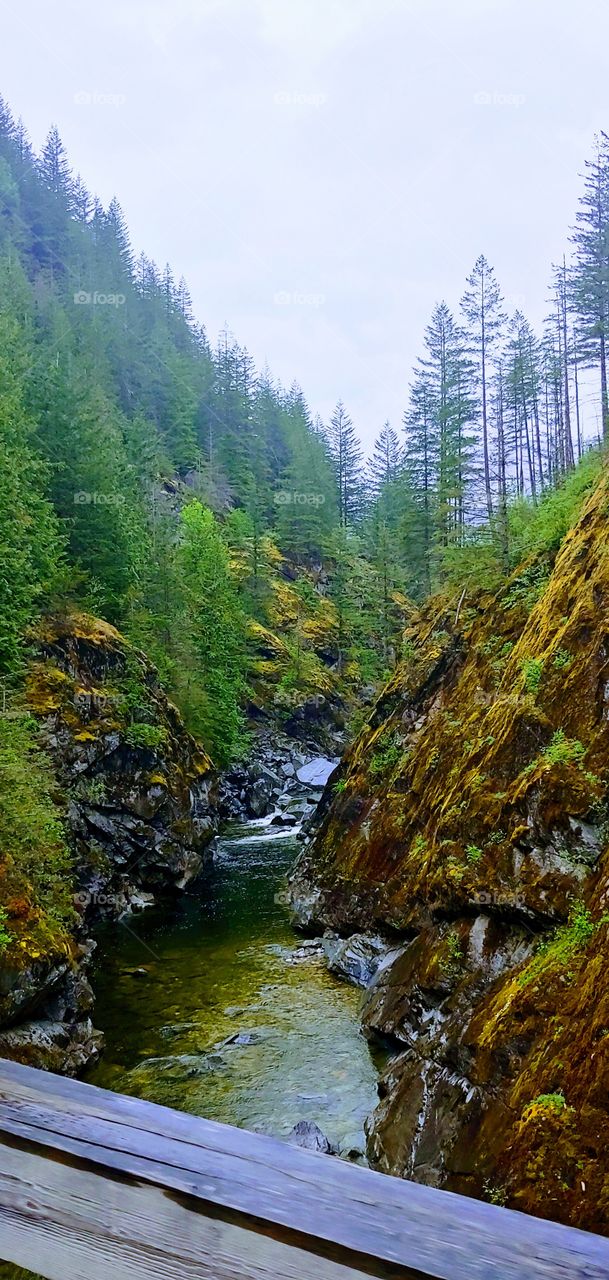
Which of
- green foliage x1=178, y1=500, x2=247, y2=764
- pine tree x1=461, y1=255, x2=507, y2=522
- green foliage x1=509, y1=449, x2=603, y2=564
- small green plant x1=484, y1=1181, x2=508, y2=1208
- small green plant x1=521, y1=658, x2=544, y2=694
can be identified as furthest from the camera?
green foliage x1=178, y1=500, x2=247, y2=764

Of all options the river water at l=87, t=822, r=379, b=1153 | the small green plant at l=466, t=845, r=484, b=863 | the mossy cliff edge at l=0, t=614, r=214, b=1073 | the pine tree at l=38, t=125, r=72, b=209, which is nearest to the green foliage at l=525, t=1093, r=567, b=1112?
the small green plant at l=466, t=845, r=484, b=863

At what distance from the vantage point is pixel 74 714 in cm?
2033

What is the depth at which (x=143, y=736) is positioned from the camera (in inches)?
882

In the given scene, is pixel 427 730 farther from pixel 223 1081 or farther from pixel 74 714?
pixel 74 714

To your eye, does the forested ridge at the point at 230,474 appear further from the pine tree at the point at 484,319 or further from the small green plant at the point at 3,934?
the small green plant at the point at 3,934

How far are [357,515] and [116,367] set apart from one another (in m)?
28.3

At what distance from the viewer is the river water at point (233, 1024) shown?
988cm

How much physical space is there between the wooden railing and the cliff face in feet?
16.5

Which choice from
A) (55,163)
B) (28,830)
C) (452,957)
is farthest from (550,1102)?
(55,163)

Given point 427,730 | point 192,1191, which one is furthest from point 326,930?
point 192,1191

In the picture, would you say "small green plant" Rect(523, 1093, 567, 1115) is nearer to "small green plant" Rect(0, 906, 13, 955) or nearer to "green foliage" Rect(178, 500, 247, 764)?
"small green plant" Rect(0, 906, 13, 955)

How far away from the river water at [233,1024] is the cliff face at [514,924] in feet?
2.91

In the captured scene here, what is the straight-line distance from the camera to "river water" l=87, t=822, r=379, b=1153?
9.88 metres

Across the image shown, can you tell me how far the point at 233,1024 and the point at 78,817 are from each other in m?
9.02
